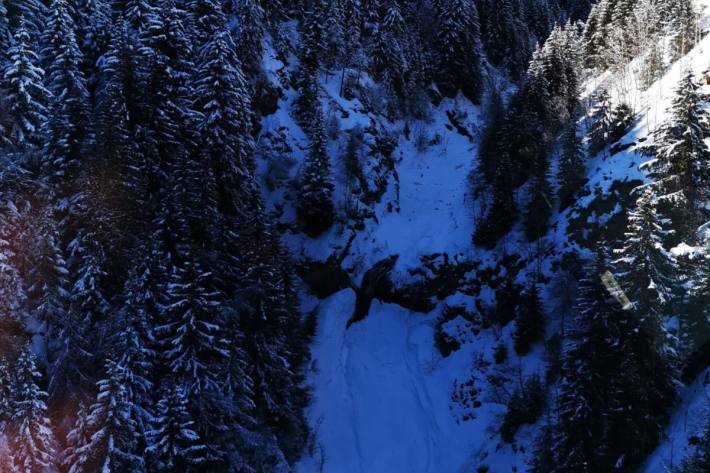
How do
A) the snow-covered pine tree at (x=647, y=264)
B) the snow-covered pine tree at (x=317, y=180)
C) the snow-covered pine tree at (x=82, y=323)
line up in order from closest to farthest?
the snow-covered pine tree at (x=82, y=323), the snow-covered pine tree at (x=647, y=264), the snow-covered pine tree at (x=317, y=180)

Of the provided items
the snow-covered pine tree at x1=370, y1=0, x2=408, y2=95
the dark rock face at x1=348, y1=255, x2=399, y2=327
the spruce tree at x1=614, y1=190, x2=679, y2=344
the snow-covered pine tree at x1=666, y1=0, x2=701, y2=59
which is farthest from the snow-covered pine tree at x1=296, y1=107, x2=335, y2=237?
the snow-covered pine tree at x1=666, y1=0, x2=701, y2=59

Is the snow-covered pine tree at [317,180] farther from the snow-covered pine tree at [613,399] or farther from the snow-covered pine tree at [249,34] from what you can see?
the snow-covered pine tree at [613,399]

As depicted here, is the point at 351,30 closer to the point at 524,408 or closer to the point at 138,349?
the point at 524,408

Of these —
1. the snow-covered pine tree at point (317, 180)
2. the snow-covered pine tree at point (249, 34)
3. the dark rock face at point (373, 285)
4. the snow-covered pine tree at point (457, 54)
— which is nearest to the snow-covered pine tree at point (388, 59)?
the snow-covered pine tree at point (457, 54)

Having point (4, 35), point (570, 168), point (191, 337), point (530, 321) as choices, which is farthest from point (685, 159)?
point (4, 35)

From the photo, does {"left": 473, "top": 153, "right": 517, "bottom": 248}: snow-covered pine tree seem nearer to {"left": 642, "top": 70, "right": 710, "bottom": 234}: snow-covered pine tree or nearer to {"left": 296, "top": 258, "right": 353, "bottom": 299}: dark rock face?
{"left": 296, "top": 258, "right": 353, "bottom": 299}: dark rock face

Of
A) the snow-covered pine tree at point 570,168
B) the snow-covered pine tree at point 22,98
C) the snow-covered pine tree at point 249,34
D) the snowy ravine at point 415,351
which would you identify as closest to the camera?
the snow-covered pine tree at point 22,98

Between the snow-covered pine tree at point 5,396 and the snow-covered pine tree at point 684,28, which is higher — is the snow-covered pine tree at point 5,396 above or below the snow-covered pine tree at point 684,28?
Answer: below
